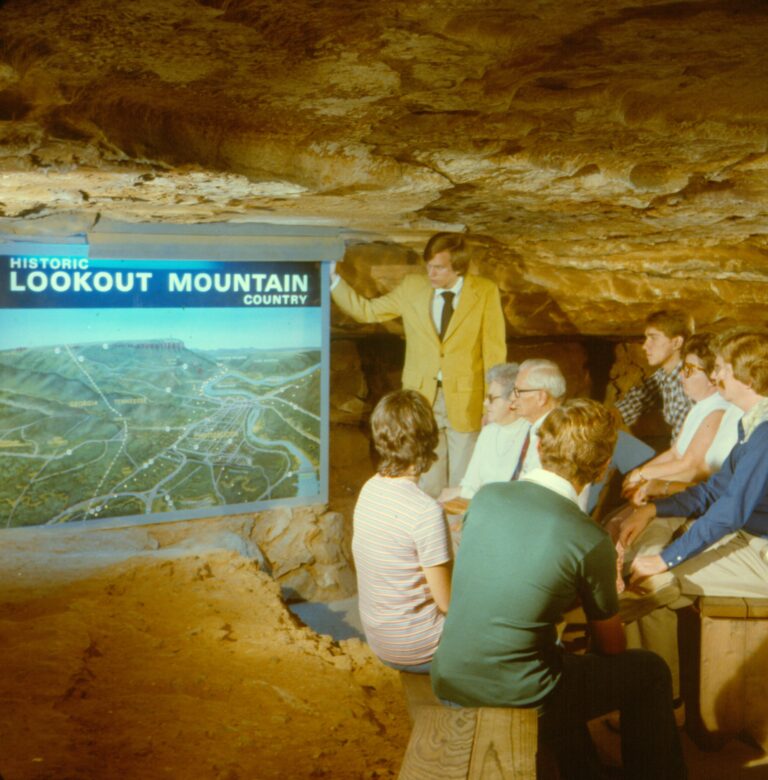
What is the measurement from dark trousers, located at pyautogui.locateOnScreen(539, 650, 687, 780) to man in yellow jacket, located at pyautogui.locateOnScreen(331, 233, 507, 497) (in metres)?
3.04

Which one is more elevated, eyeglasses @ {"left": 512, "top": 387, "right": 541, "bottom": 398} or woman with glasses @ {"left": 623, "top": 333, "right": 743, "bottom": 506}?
eyeglasses @ {"left": 512, "top": 387, "right": 541, "bottom": 398}

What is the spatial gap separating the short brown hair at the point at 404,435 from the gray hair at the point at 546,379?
98cm

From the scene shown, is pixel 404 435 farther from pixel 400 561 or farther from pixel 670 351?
pixel 670 351

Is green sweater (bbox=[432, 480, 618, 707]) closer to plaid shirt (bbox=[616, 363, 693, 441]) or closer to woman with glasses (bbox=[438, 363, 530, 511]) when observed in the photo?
woman with glasses (bbox=[438, 363, 530, 511])

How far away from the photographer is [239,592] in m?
4.83

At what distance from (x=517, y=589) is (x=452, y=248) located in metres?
3.26

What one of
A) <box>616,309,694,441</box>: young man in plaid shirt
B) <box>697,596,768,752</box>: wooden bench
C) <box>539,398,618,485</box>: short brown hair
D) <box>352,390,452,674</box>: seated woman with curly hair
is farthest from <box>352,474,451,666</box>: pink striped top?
<box>616,309,694,441</box>: young man in plaid shirt

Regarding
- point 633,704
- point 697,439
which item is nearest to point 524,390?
point 697,439

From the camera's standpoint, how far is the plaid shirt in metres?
5.64

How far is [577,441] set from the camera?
2.80 m

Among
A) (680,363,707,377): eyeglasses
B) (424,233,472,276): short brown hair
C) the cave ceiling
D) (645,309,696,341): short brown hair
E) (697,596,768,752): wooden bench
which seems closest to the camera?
the cave ceiling

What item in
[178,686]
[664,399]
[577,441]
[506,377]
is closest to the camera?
[577,441]

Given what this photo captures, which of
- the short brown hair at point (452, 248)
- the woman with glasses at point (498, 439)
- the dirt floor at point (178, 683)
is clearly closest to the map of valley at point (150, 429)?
the dirt floor at point (178, 683)

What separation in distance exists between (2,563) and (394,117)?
12.7 feet
